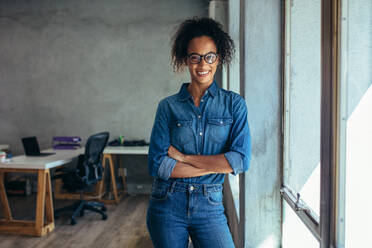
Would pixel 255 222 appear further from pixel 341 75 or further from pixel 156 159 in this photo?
pixel 341 75

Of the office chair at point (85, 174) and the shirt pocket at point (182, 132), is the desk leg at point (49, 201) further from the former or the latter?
the shirt pocket at point (182, 132)

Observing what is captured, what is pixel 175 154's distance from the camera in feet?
4.29

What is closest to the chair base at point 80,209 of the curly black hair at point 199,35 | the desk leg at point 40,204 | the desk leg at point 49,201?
the desk leg at point 49,201

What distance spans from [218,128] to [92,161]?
2913 mm

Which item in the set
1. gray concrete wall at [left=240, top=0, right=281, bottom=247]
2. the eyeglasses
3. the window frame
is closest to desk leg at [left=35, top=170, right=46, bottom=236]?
gray concrete wall at [left=240, top=0, right=281, bottom=247]

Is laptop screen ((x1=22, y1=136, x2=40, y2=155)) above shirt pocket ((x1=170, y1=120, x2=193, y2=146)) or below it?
below

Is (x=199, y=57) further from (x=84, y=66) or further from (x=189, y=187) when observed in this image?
(x=84, y=66)

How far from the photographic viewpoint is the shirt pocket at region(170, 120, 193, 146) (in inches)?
50.8

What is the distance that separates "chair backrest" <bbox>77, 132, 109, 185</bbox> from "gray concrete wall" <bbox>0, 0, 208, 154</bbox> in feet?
4.09

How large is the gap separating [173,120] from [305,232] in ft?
2.70

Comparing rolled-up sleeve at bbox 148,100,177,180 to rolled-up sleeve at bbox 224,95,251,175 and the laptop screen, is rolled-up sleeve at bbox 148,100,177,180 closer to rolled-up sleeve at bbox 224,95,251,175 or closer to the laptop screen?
rolled-up sleeve at bbox 224,95,251,175

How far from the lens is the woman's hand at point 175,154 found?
1.29 metres

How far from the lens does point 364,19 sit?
2.97ft

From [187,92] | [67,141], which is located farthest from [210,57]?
[67,141]
